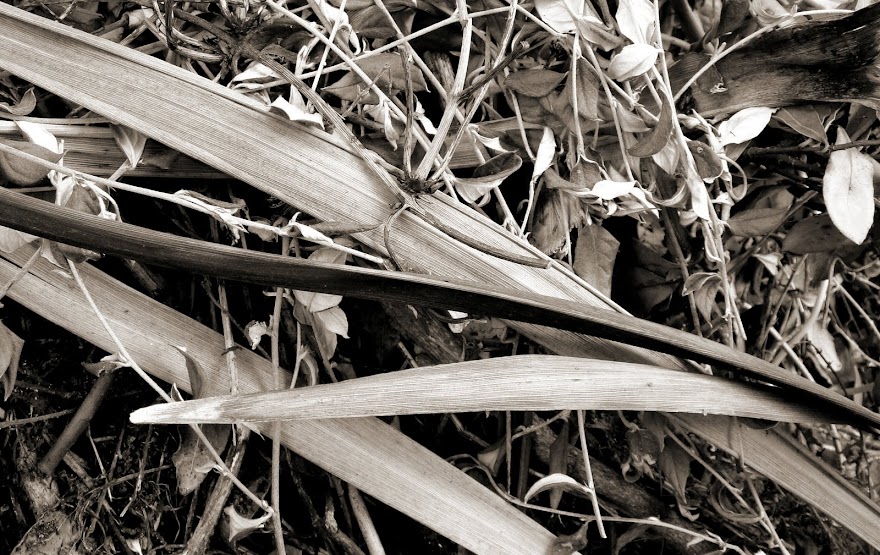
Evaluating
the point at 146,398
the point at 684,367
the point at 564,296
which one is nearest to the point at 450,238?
the point at 564,296

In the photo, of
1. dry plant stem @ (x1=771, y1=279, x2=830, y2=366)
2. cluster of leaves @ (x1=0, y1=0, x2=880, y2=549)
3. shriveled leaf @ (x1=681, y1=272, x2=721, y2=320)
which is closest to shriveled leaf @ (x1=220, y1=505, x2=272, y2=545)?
cluster of leaves @ (x1=0, y1=0, x2=880, y2=549)

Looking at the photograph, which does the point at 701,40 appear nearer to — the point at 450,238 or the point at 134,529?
the point at 450,238

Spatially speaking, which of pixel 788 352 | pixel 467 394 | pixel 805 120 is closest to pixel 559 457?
pixel 467 394

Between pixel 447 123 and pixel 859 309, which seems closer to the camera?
pixel 447 123

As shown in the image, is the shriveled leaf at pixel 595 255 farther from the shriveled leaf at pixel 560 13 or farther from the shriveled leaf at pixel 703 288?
the shriveled leaf at pixel 560 13

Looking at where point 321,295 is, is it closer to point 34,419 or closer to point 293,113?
point 293,113
